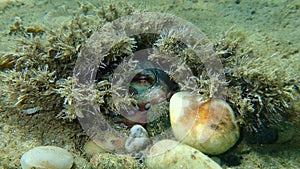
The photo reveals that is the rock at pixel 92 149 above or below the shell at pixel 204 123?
below

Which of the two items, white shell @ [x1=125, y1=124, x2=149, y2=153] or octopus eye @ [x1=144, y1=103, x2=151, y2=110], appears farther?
octopus eye @ [x1=144, y1=103, x2=151, y2=110]

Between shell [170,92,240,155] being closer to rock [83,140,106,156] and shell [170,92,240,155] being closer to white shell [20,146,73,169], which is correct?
rock [83,140,106,156]

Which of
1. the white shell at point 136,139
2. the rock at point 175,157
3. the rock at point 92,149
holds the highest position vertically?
the rock at point 175,157

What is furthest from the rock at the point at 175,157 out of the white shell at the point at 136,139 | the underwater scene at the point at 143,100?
the white shell at the point at 136,139

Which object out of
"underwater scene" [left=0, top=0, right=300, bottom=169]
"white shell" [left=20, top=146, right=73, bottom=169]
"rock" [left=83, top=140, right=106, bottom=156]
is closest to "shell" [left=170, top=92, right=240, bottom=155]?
"underwater scene" [left=0, top=0, right=300, bottom=169]

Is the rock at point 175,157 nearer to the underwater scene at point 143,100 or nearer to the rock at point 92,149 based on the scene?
the underwater scene at point 143,100

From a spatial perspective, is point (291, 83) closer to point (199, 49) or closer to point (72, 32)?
point (199, 49)

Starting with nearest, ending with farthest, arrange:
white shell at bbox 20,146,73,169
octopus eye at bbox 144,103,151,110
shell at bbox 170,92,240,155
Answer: white shell at bbox 20,146,73,169 < shell at bbox 170,92,240,155 < octopus eye at bbox 144,103,151,110

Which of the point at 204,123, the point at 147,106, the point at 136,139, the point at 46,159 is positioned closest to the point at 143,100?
the point at 147,106
